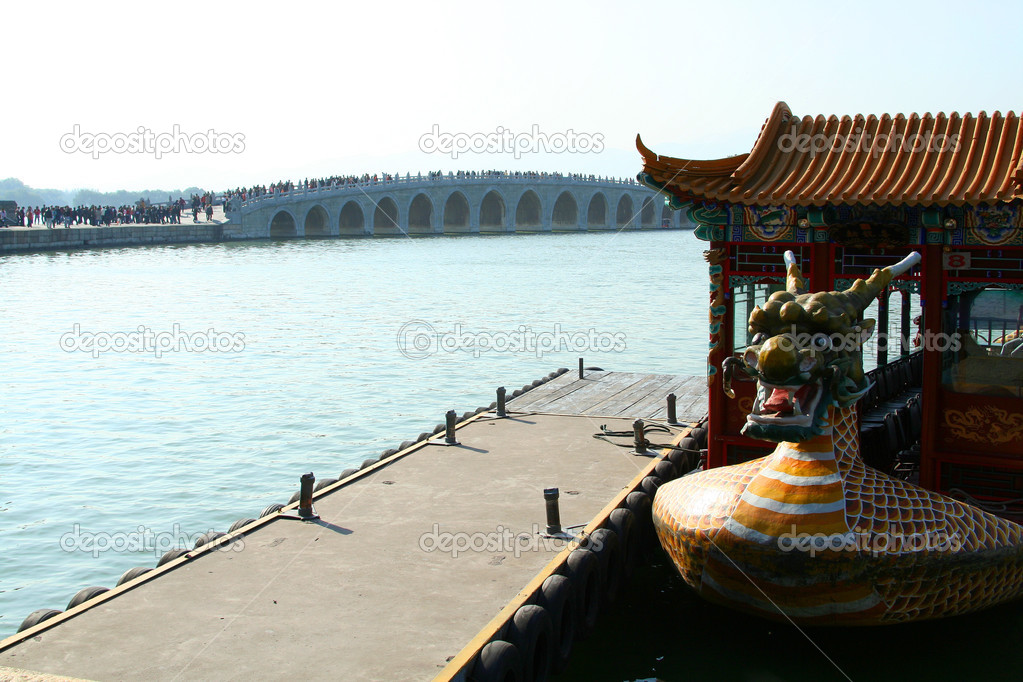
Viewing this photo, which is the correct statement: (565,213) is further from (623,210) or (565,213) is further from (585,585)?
(585,585)

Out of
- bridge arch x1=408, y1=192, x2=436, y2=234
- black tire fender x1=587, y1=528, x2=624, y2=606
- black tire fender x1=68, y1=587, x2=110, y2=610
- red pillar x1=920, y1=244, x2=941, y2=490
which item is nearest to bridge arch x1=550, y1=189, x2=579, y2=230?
bridge arch x1=408, y1=192, x2=436, y2=234

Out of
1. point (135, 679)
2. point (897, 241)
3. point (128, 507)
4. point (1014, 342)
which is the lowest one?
point (128, 507)

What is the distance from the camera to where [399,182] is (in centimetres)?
6888

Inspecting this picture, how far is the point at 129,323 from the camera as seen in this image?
29.9 meters

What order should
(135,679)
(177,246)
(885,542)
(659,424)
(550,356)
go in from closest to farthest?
(135,679) → (885,542) → (659,424) → (550,356) → (177,246)

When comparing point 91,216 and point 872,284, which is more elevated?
point 91,216

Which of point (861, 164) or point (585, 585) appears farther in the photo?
point (861, 164)

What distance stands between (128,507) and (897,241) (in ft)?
33.7

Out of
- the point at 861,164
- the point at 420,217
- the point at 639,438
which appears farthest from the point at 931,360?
the point at 420,217

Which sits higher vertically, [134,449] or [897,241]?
[897,241]

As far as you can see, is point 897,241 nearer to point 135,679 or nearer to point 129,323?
point 135,679

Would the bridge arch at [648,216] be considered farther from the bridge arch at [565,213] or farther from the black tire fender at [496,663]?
the black tire fender at [496,663]

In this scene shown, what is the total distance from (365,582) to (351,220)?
229 feet

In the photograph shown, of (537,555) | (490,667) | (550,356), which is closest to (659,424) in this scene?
(537,555)
